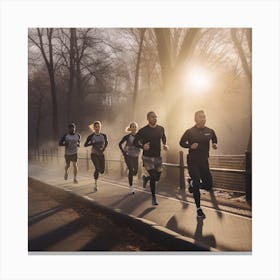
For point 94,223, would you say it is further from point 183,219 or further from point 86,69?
point 86,69

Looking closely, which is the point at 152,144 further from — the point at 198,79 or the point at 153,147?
Answer: the point at 198,79

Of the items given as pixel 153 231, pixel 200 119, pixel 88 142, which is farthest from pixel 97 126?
pixel 153 231

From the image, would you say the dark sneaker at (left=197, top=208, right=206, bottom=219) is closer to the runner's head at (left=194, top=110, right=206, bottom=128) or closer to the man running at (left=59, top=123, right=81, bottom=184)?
the runner's head at (left=194, top=110, right=206, bottom=128)

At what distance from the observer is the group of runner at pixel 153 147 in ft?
24.3

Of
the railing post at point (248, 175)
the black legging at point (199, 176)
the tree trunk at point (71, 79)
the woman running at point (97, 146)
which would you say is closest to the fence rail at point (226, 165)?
the railing post at point (248, 175)

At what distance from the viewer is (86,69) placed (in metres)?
8.40

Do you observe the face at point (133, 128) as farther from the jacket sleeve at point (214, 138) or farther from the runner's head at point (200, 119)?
the jacket sleeve at point (214, 138)

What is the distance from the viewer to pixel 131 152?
8742 millimetres

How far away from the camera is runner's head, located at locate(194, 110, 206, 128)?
291 inches

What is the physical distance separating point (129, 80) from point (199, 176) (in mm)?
2142

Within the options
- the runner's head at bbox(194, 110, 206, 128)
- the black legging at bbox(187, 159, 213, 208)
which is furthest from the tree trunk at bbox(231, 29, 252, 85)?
the black legging at bbox(187, 159, 213, 208)
